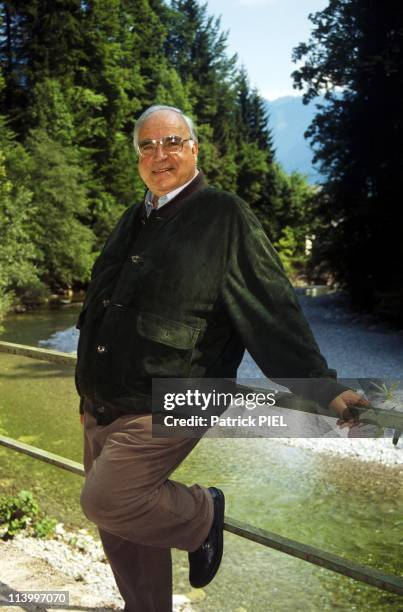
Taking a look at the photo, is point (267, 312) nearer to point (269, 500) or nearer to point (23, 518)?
point (23, 518)

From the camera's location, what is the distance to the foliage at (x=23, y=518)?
4473 mm

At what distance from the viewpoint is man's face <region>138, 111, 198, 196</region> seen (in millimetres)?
2428

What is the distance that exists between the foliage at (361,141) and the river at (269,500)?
10.6m

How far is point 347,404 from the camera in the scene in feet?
6.56

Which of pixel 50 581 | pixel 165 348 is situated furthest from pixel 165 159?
pixel 50 581

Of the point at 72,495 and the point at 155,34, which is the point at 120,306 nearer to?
the point at 72,495

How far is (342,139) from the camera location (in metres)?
21.4

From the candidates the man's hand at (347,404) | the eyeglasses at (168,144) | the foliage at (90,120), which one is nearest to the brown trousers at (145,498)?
Answer: the man's hand at (347,404)

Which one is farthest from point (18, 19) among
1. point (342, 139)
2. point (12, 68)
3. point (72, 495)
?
point (72, 495)

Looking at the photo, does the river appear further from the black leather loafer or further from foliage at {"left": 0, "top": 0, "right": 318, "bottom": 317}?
foliage at {"left": 0, "top": 0, "right": 318, "bottom": 317}

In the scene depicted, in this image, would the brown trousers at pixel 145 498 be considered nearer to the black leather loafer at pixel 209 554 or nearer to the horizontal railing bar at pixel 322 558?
the black leather loafer at pixel 209 554

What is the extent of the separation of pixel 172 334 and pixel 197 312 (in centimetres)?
11

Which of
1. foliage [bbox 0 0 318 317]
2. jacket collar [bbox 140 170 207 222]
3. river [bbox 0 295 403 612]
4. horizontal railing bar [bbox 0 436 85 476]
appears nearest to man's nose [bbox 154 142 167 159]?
jacket collar [bbox 140 170 207 222]

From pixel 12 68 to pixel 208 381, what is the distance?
36.7 m
